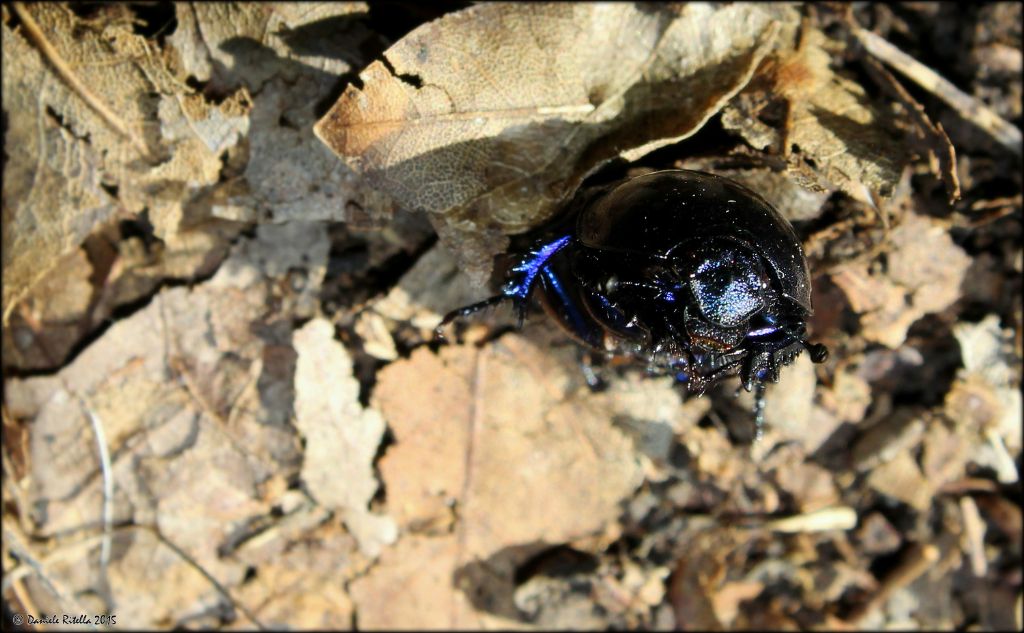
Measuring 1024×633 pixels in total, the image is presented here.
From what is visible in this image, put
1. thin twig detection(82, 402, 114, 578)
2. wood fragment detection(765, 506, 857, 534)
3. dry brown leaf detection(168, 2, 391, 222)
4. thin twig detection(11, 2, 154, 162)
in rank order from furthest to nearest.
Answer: wood fragment detection(765, 506, 857, 534) → thin twig detection(82, 402, 114, 578) → thin twig detection(11, 2, 154, 162) → dry brown leaf detection(168, 2, 391, 222)

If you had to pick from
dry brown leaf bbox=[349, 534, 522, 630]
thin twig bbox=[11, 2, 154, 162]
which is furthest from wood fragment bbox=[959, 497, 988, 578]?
thin twig bbox=[11, 2, 154, 162]

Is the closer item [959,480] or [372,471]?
[372,471]

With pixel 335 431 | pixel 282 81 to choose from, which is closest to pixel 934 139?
pixel 282 81

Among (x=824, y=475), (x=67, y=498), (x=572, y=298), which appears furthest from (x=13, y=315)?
(x=824, y=475)

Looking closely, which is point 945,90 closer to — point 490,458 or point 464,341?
point 464,341

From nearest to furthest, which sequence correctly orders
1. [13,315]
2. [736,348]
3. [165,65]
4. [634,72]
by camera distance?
[736,348]
[634,72]
[165,65]
[13,315]

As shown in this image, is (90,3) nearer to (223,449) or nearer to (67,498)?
(223,449)

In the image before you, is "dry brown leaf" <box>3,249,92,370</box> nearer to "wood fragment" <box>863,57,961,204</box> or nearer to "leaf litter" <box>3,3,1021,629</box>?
"leaf litter" <box>3,3,1021,629</box>
